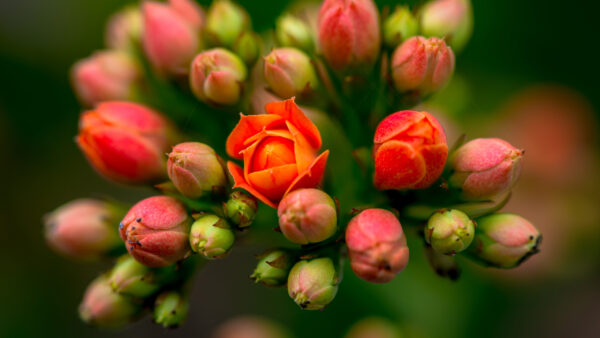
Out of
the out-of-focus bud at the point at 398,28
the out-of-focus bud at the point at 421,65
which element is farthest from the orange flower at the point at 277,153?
the out-of-focus bud at the point at 398,28

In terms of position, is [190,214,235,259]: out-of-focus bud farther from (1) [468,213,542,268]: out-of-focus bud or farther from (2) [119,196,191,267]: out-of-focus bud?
(1) [468,213,542,268]: out-of-focus bud

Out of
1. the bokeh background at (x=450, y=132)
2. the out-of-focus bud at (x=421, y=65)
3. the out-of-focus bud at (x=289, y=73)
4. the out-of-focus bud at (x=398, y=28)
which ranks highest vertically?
the out-of-focus bud at (x=398, y=28)

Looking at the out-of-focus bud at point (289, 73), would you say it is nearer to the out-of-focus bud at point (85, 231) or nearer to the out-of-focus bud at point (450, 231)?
the out-of-focus bud at point (450, 231)

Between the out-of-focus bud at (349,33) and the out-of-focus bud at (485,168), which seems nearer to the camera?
the out-of-focus bud at (485,168)

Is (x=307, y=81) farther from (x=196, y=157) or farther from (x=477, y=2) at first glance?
(x=477, y=2)

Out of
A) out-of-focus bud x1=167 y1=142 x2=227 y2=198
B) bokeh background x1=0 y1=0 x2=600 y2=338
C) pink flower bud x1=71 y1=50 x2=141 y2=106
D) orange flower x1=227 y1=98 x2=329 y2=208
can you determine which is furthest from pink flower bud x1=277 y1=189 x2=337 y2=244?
bokeh background x1=0 y1=0 x2=600 y2=338
